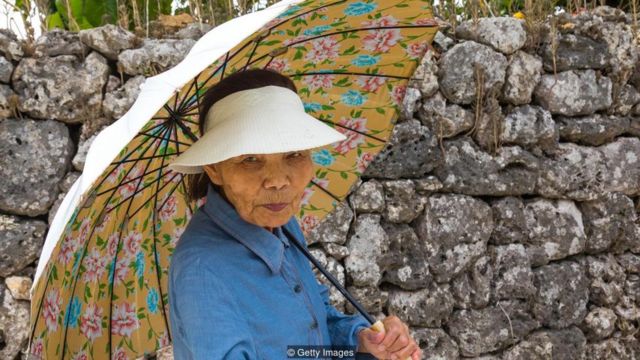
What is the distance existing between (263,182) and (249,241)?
13 cm

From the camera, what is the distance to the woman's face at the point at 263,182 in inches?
57.7

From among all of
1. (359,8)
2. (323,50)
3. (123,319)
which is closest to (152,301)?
(123,319)

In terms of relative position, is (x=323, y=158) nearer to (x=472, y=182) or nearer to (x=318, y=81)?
(x=318, y=81)

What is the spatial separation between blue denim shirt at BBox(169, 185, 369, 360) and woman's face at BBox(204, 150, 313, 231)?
26 mm

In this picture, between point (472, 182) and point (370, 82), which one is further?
point (472, 182)

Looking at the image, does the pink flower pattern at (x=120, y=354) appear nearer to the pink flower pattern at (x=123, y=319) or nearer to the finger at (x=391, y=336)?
the pink flower pattern at (x=123, y=319)

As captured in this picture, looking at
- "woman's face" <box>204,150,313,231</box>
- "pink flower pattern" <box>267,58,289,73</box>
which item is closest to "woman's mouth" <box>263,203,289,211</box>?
"woman's face" <box>204,150,313,231</box>

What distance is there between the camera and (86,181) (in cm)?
113

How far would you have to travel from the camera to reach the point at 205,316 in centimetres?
128

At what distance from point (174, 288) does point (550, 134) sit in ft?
9.10

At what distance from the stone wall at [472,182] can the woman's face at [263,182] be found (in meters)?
1.69

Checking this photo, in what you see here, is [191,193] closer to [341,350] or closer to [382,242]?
[341,350]

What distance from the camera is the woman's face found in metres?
1.46

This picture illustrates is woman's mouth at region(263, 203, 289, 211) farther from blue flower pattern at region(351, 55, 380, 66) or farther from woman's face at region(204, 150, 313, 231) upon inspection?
blue flower pattern at region(351, 55, 380, 66)
